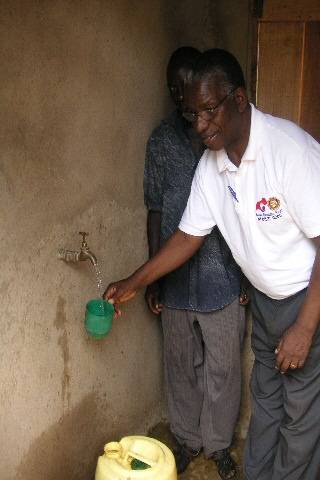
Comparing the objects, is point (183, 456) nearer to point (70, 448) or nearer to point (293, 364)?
point (70, 448)

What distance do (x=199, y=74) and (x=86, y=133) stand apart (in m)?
0.58

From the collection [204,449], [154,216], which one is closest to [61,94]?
[154,216]

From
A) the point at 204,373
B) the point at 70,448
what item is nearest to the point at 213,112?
the point at 204,373

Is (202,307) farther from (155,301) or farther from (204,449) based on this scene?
(204,449)

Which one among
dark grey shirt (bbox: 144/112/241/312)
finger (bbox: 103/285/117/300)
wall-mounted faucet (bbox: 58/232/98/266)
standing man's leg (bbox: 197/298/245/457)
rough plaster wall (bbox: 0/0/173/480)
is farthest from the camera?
standing man's leg (bbox: 197/298/245/457)

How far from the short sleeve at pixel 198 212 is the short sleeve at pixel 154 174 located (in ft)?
1.02

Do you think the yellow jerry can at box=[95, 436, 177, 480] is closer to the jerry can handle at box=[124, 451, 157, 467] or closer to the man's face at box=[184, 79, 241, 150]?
the jerry can handle at box=[124, 451, 157, 467]

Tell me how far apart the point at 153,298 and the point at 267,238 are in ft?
3.09

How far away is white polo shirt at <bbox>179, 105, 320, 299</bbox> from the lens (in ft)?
7.17

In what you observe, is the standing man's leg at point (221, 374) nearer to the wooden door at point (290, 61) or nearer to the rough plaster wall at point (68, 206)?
the rough plaster wall at point (68, 206)

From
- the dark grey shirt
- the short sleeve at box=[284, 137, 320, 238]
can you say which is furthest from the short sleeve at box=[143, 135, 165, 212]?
the short sleeve at box=[284, 137, 320, 238]

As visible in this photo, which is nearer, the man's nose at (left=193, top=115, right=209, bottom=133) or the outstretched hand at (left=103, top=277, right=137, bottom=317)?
the man's nose at (left=193, top=115, right=209, bottom=133)

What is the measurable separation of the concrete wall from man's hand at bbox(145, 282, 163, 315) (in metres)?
0.04

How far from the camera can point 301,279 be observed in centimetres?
239
